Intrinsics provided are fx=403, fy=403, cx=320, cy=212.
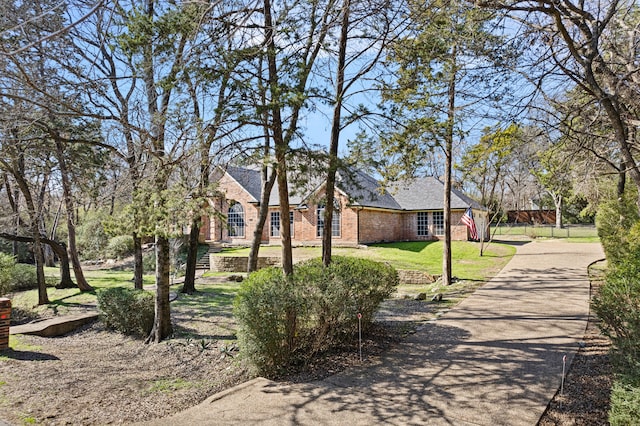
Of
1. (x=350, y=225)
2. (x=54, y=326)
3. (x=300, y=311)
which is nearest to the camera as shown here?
(x=300, y=311)

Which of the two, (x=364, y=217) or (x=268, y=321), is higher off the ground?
(x=364, y=217)

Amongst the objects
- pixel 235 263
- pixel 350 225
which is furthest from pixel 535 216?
pixel 235 263

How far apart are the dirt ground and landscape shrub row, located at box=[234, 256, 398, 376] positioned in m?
0.33

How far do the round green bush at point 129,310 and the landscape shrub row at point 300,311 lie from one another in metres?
3.70

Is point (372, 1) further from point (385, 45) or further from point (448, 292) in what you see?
point (448, 292)

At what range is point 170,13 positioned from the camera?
21.9 feet

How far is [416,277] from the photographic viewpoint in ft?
53.5

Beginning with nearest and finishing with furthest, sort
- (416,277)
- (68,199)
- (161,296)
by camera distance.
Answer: (161,296) < (68,199) < (416,277)

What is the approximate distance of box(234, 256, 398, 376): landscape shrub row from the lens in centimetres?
558

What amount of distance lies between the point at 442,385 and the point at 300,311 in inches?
83.5

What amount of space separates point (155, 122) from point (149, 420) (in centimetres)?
496

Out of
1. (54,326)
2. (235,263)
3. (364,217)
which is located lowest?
(54,326)

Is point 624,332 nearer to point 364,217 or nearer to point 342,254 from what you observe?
point 342,254

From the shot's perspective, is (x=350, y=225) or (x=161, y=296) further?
(x=350, y=225)
